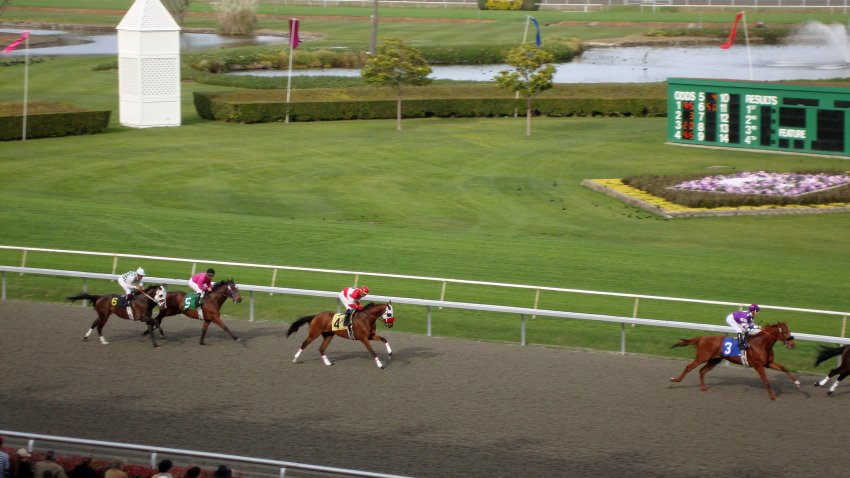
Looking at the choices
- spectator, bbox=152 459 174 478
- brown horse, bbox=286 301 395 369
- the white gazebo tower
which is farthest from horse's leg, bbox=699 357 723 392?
the white gazebo tower

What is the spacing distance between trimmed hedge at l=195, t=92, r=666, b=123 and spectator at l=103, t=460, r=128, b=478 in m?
32.4

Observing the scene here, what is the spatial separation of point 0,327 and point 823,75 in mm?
47512

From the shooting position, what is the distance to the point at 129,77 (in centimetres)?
3969

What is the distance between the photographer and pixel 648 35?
7144cm

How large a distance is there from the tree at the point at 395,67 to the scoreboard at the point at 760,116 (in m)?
9.35

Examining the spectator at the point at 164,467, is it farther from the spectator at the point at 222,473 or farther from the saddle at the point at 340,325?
the saddle at the point at 340,325

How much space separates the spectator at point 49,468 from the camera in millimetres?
9859

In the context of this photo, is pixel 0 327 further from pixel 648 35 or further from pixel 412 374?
pixel 648 35

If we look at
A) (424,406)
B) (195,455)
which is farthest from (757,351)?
(195,455)

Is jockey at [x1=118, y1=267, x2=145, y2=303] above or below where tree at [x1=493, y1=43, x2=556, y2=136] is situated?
below

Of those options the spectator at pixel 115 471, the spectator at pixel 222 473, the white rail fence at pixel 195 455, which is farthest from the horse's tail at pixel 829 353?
the spectator at pixel 115 471

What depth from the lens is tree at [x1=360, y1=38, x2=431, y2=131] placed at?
4006 cm

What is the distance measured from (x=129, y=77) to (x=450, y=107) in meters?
11.6

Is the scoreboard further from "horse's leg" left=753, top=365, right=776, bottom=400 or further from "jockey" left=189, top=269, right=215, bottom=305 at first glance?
"jockey" left=189, top=269, right=215, bottom=305
